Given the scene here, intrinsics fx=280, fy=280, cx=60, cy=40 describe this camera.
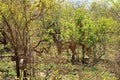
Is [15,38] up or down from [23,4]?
down

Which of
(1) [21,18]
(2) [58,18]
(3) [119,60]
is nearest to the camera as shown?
(1) [21,18]

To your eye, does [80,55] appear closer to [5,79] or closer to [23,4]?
[5,79]

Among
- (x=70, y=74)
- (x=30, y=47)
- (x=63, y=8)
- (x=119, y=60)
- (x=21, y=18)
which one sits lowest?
(x=70, y=74)

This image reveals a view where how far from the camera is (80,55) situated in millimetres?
24500

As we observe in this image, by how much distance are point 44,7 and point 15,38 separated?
1.59 m

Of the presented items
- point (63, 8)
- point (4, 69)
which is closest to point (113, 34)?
point (63, 8)

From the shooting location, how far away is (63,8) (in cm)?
3092

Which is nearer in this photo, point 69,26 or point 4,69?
point 4,69

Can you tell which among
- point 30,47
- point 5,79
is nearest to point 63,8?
point 5,79

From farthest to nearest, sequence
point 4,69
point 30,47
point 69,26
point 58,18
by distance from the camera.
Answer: point 58,18, point 69,26, point 4,69, point 30,47

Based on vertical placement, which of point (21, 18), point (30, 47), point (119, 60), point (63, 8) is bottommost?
point (119, 60)

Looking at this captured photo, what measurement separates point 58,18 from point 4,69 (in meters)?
13.1

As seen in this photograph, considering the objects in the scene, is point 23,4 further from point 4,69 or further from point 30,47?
point 4,69

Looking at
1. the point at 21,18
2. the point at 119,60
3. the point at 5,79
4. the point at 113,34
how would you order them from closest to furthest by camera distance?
the point at 21,18, the point at 119,60, the point at 5,79, the point at 113,34
